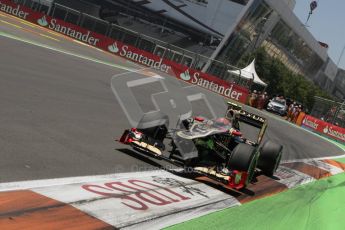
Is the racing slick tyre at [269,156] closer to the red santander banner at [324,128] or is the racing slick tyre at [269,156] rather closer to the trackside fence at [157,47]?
the red santander banner at [324,128]

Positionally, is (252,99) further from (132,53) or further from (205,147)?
(205,147)

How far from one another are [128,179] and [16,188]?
2110 millimetres

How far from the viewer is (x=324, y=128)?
33.7 meters

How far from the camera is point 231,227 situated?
6.38 metres

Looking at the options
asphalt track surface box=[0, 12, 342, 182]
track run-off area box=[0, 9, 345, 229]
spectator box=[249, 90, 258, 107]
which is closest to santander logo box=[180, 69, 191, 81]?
spectator box=[249, 90, 258, 107]

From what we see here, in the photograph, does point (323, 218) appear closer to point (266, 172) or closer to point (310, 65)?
point (266, 172)

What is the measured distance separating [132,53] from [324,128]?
14277mm

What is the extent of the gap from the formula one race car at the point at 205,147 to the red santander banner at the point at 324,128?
24568 mm

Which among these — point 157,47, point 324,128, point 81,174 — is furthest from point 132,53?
point 81,174

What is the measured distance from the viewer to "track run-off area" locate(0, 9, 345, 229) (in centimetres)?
527

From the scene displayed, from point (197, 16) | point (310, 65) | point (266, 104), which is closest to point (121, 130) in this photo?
point (266, 104)

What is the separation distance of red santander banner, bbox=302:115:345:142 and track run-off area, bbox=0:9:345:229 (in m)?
19.3

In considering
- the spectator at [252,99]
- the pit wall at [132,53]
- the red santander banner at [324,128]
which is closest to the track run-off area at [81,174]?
the red santander banner at [324,128]

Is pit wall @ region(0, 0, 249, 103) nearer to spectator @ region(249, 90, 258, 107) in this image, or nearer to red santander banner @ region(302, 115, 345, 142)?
spectator @ region(249, 90, 258, 107)
